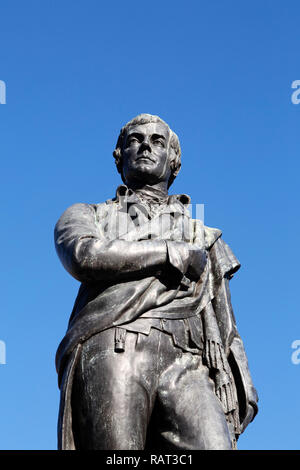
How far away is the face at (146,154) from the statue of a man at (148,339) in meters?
0.40

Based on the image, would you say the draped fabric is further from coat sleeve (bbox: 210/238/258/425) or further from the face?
the face

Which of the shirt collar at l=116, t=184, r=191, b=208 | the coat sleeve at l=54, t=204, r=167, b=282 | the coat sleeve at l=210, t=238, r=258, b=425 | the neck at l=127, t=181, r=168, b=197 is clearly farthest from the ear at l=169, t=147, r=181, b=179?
the coat sleeve at l=54, t=204, r=167, b=282

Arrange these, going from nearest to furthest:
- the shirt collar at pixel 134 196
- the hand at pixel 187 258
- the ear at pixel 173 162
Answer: the hand at pixel 187 258
the shirt collar at pixel 134 196
the ear at pixel 173 162

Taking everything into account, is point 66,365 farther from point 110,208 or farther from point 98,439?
point 110,208

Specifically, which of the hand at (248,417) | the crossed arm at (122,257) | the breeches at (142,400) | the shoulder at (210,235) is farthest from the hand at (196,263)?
the hand at (248,417)

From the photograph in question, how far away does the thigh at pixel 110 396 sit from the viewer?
25.8ft

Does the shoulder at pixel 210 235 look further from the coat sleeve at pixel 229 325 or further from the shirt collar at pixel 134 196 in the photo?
the shirt collar at pixel 134 196

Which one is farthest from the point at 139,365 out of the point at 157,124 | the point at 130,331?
the point at 157,124

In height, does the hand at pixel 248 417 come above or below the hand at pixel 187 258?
below

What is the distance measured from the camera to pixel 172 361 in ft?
27.5

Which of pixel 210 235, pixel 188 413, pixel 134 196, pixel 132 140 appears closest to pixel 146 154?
pixel 132 140

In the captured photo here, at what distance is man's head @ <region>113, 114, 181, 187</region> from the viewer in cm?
967

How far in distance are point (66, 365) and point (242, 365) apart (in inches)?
69.4

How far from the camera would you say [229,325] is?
9.15m
